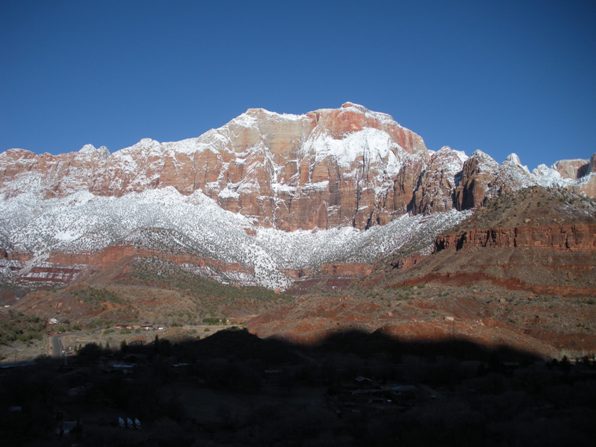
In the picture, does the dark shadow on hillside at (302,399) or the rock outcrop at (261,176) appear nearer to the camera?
the dark shadow on hillside at (302,399)

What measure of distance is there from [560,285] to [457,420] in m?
51.2

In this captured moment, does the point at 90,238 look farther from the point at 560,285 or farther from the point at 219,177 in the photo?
the point at 560,285

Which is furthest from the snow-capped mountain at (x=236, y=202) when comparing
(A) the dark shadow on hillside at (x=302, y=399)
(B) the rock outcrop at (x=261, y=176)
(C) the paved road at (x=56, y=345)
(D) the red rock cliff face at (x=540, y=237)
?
(A) the dark shadow on hillside at (x=302, y=399)

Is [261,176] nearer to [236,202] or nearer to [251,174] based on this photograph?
[251,174]

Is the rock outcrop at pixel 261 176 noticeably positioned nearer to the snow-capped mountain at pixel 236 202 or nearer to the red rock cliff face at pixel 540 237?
the snow-capped mountain at pixel 236 202

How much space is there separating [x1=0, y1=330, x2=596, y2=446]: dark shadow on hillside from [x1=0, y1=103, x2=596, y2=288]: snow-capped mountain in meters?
68.5

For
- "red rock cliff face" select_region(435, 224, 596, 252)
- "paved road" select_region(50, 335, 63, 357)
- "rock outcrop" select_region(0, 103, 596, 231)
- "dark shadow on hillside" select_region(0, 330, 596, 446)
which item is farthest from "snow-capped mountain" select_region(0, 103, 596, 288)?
"dark shadow on hillside" select_region(0, 330, 596, 446)

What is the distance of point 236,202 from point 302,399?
490ft

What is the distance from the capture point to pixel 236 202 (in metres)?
180

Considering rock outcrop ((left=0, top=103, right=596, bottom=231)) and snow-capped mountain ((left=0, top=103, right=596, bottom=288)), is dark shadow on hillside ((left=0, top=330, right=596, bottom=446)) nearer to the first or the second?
snow-capped mountain ((left=0, top=103, right=596, bottom=288))

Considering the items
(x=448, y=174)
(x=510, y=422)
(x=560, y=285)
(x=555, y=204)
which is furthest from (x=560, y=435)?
(x=448, y=174)

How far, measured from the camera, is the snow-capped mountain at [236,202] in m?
127

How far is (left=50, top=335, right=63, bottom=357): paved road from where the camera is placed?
168 feet

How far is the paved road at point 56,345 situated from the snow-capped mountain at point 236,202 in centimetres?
5502
